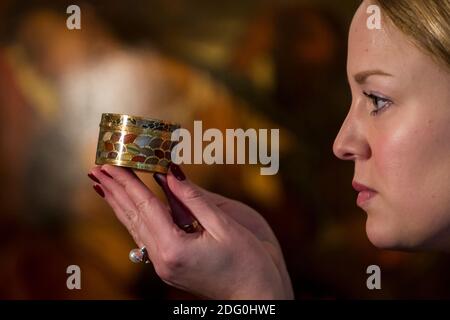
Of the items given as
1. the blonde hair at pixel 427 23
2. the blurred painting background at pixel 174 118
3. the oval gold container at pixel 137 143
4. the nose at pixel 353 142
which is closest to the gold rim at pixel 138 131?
the oval gold container at pixel 137 143

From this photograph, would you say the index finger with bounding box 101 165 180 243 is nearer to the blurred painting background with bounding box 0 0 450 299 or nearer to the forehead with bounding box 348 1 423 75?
the forehead with bounding box 348 1 423 75

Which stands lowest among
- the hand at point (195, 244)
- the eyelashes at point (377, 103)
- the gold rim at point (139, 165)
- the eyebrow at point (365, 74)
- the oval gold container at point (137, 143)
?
the hand at point (195, 244)

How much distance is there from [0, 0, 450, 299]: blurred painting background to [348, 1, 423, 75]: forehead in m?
0.60

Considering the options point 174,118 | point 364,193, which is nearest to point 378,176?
point 364,193

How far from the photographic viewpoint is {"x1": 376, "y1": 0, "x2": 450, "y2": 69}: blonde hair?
772mm

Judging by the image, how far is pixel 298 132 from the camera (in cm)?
145

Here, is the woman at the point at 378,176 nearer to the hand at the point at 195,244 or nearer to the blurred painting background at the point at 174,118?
the hand at the point at 195,244

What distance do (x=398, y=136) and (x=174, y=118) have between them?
66cm

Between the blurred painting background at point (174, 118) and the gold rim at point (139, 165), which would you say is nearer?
the gold rim at point (139, 165)

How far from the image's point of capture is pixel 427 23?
2.57ft

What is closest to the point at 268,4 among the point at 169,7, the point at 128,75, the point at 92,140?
the point at 169,7

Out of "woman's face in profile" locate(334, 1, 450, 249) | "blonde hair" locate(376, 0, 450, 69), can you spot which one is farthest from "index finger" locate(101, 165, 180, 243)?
"blonde hair" locate(376, 0, 450, 69)

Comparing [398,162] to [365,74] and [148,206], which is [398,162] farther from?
[148,206]

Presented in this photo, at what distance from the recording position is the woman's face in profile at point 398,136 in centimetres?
79
